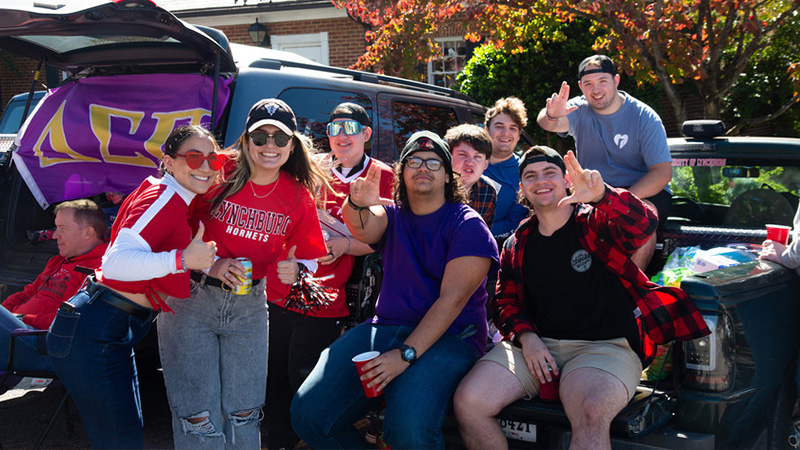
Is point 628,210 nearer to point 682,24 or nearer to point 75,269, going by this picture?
point 75,269

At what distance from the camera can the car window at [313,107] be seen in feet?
14.3

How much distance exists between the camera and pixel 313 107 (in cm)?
448

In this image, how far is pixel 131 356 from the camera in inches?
116

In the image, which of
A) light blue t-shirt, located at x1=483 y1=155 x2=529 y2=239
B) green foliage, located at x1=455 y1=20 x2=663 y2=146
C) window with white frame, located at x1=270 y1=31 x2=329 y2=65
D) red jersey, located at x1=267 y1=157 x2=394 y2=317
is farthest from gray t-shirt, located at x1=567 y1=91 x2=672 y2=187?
window with white frame, located at x1=270 y1=31 x2=329 y2=65

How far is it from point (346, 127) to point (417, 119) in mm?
1639

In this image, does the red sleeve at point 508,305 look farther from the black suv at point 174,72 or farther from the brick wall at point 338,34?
the brick wall at point 338,34

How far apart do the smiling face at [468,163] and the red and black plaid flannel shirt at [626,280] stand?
681 mm

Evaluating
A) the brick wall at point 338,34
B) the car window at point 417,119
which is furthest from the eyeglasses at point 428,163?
the brick wall at point 338,34

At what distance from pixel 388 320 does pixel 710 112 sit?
21.0 feet

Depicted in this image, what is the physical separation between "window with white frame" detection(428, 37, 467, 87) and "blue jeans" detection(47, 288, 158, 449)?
1159 centimetres

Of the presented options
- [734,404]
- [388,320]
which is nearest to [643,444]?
[734,404]

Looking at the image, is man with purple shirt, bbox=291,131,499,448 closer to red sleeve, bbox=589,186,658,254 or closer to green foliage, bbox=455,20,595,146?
red sleeve, bbox=589,186,658,254

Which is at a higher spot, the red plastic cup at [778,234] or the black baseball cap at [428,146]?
the black baseball cap at [428,146]

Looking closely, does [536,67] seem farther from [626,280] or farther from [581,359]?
[581,359]
